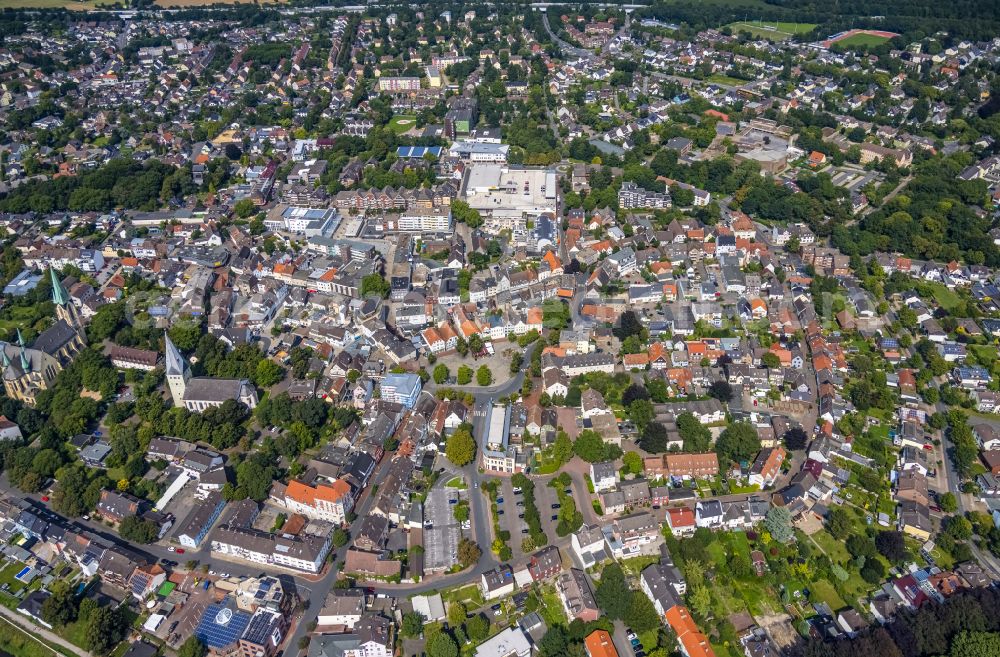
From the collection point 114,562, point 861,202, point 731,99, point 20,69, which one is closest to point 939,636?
point 114,562

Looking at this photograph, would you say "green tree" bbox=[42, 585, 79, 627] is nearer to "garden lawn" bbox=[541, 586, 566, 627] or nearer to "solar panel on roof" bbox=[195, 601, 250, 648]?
"solar panel on roof" bbox=[195, 601, 250, 648]

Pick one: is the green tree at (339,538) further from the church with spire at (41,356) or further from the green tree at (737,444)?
the church with spire at (41,356)

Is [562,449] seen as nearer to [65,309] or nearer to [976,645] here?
Answer: [976,645]

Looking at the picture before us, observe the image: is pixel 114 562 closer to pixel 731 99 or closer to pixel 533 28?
pixel 731 99

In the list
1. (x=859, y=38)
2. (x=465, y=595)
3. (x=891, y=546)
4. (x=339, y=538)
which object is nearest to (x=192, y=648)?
(x=339, y=538)

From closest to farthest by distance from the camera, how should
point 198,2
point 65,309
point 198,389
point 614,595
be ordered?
point 614,595 < point 198,389 < point 65,309 < point 198,2

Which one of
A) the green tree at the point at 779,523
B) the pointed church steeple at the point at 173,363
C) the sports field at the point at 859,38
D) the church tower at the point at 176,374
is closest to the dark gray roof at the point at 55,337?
the church tower at the point at 176,374
